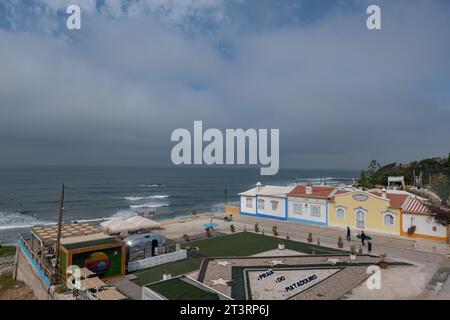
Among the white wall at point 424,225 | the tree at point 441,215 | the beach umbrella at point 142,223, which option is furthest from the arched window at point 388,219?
the beach umbrella at point 142,223

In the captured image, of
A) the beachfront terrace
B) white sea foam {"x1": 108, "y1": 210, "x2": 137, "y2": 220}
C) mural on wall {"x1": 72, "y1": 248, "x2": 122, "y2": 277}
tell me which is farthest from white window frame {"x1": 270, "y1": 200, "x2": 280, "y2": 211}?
white sea foam {"x1": 108, "y1": 210, "x2": 137, "y2": 220}

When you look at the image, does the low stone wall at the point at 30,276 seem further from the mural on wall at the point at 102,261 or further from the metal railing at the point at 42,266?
the mural on wall at the point at 102,261

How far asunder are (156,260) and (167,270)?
1.44 metres

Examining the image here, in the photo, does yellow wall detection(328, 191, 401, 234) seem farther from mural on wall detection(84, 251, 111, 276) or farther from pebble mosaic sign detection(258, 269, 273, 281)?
mural on wall detection(84, 251, 111, 276)

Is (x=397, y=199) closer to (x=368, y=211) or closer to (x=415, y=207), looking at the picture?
(x=415, y=207)

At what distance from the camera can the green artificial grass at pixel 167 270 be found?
15.5m

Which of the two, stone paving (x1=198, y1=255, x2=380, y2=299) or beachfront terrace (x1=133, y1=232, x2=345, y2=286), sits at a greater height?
stone paving (x1=198, y1=255, x2=380, y2=299)

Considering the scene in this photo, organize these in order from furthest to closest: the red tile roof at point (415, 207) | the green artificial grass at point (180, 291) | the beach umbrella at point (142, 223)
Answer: the red tile roof at point (415, 207)
the beach umbrella at point (142, 223)
the green artificial grass at point (180, 291)

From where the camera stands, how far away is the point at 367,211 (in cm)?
2633

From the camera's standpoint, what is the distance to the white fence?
669 inches

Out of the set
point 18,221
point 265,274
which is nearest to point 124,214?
point 18,221

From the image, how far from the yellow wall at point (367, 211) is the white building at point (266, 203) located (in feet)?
18.3
